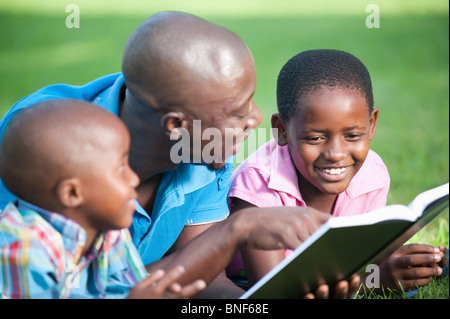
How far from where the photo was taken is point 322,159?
287 cm

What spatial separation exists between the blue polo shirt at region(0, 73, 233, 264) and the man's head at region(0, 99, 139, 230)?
16.7 inches

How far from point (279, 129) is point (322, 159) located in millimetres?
268

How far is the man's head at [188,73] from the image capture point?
229 cm

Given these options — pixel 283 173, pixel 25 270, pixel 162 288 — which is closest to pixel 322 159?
pixel 283 173

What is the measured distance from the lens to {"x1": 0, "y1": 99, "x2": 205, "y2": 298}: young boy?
6.70 ft

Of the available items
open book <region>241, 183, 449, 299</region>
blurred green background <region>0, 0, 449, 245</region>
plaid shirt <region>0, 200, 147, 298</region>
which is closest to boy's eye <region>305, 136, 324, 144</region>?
open book <region>241, 183, 449, 299</region>

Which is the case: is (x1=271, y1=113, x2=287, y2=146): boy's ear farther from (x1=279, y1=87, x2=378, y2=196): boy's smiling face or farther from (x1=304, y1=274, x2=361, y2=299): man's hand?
(x1=304, y1=274, x2=361, y2=299): man's hand

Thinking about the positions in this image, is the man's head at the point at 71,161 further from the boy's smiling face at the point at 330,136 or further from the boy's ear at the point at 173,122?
the boy's smiling face at the point at 330,136

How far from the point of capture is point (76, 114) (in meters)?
2.09

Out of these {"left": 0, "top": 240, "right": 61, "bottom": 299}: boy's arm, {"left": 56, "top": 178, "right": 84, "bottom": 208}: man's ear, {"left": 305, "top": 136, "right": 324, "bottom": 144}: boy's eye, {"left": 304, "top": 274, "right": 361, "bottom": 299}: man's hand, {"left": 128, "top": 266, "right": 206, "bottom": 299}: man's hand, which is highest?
{"left": 305, "top": 136, "right": 324, "bottom": 144}: boy's eye

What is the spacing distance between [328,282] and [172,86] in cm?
85

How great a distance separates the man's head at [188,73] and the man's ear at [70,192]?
1.42 feet

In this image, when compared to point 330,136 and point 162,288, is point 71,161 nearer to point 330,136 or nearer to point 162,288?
point 162,288

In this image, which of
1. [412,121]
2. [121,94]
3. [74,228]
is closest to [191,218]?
[121,94]
